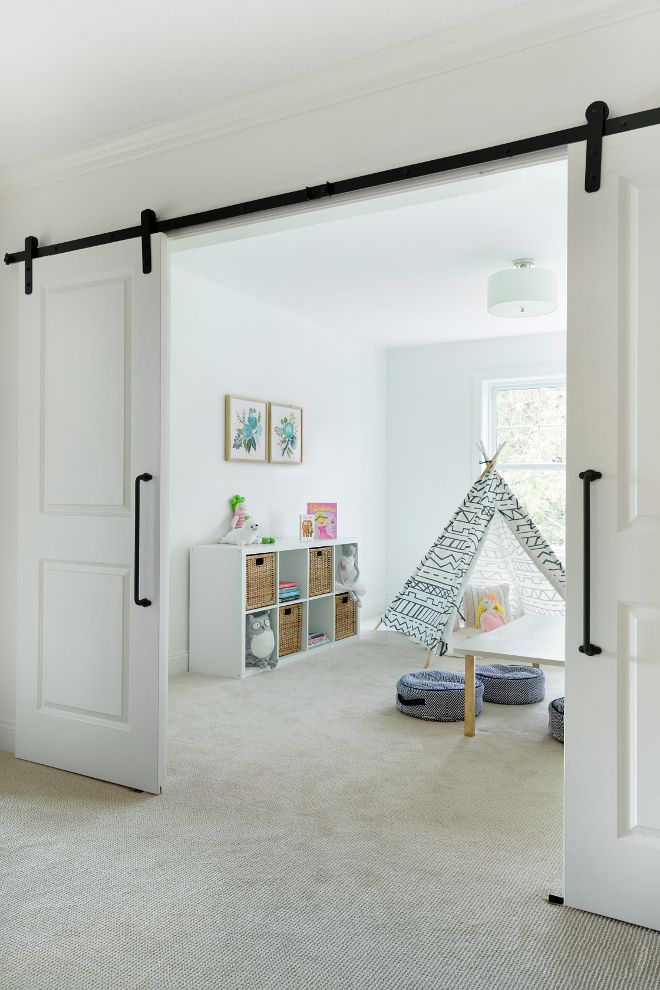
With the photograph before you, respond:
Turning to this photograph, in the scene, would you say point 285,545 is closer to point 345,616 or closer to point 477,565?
point 345,616

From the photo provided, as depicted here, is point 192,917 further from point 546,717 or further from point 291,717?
point 546,717

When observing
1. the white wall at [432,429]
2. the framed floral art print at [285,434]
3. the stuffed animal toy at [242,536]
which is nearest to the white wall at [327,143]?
the stuffed animal toy at [242,536]

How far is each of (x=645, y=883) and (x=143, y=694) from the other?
1784 millimetres

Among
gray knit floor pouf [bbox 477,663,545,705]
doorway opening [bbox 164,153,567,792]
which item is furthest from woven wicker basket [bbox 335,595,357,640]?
gray knit floor pouf [bbox 477,663,545,705]

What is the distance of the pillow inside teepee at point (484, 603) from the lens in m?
5.33

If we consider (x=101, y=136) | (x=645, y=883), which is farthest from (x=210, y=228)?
(x=645, y=883)

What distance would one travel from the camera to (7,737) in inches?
131

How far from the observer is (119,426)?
2.92 metres

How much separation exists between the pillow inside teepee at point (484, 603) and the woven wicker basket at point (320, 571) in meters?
1.03

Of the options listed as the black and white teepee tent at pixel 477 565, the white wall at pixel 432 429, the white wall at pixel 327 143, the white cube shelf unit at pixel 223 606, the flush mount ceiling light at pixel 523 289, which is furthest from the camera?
the white wall at pixel 432 429

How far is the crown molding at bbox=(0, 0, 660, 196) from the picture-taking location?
212 centimetres

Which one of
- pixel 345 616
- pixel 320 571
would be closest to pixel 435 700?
pixel 320 571

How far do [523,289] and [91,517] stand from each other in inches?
110

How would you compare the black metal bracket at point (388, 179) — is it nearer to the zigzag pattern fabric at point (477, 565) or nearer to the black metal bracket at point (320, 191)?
the black metal bracket at point (320, 191)
